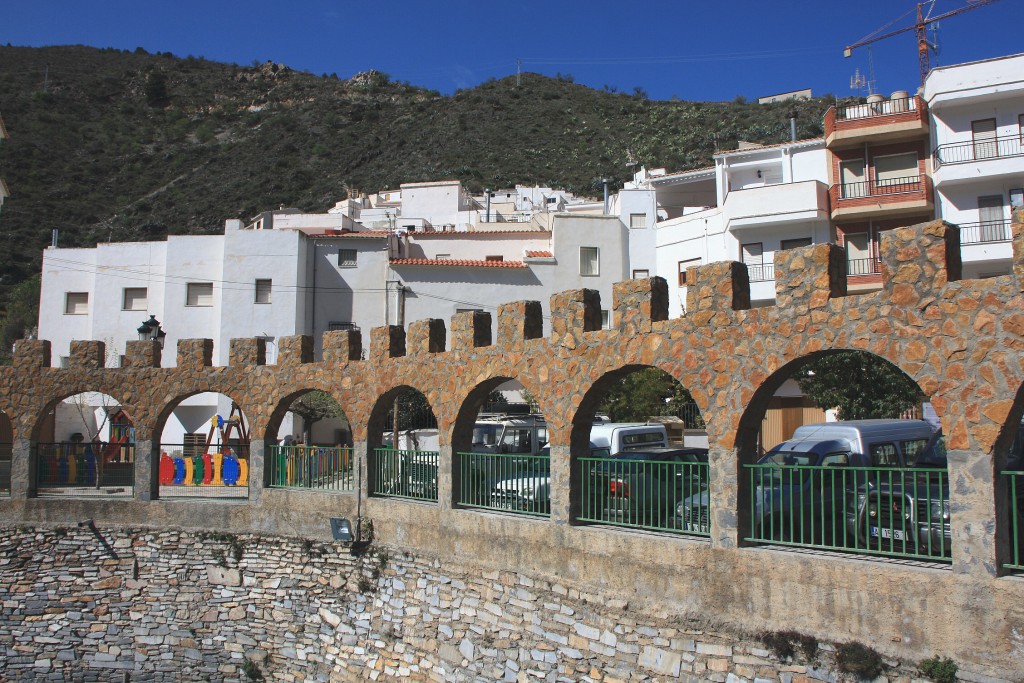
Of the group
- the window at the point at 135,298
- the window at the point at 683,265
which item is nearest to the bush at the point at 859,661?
the window at the point at 683,265

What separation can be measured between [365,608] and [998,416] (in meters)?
10.8

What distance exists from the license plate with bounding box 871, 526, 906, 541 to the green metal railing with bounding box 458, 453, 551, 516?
16.3 ft

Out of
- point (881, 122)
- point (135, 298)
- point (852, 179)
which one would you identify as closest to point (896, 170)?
point (852, 179)

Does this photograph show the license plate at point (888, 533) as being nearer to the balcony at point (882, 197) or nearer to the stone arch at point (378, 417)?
the stone arch at point (378, 417)

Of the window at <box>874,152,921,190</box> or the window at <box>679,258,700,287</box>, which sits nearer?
the window at <box>874,152,921,190</box>

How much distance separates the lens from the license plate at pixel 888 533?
27.8 ft

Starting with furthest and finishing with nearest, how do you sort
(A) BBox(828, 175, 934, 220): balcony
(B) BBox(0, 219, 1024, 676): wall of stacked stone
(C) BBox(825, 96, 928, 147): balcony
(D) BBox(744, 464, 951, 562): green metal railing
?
(C) BBox(825, 96, 928, 147): balcony
(A) BBox(828, 175, 934, 220): balcony
(D) BBox(744, 464, 951, 562): green metal railing
(B) BBox(0, 219, 1024, 676): wall of stacked stone

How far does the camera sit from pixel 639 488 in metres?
11.2

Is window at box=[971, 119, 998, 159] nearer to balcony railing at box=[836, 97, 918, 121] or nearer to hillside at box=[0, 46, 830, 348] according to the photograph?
balcony railing at box=[836, 97, 918, 121]

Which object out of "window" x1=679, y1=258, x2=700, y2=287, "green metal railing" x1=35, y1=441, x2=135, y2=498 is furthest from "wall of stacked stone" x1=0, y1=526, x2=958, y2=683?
"window" x1=679, y1=258, x2=700, y2=287

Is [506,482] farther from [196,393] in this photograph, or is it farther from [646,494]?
[196,393]

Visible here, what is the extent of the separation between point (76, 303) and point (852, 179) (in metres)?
31.8

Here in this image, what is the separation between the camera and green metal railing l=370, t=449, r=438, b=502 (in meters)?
14.9

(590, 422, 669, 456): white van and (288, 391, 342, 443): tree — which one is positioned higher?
(288, 391, 342, 443): tree
